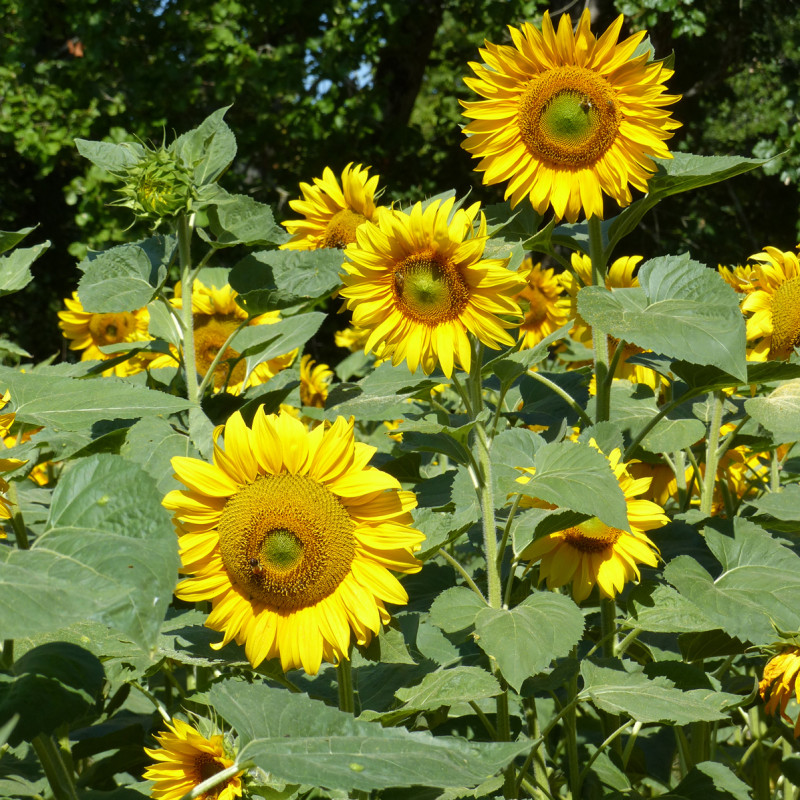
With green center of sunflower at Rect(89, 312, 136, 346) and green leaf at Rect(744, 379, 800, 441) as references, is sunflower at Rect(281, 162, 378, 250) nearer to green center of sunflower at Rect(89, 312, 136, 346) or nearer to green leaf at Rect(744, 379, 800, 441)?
green center of sunflower at Rect(89, 312, 136, 346)

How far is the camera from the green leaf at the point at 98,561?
2.25 ft

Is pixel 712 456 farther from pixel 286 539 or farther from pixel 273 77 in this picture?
pixel 273 77

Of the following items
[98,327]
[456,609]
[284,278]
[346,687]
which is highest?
[284,278]

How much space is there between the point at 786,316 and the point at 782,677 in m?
0.62

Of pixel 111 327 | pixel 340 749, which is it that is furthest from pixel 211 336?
pixel 340 749

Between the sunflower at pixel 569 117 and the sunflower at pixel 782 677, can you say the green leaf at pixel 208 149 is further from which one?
the sunflower at pixel 782 677

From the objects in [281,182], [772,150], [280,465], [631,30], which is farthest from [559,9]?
[280,465]

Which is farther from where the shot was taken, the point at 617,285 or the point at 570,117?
the point at 617,285

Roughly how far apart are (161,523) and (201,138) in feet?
2.88

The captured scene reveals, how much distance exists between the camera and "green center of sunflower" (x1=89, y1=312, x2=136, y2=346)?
100 inches

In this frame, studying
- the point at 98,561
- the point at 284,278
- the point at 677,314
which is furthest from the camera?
the point at 284,278

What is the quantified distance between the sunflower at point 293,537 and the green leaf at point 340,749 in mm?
189

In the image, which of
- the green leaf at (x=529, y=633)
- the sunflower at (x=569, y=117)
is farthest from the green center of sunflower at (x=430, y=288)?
the green leaf at (x=529, y=633)

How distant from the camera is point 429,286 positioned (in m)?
1.28
